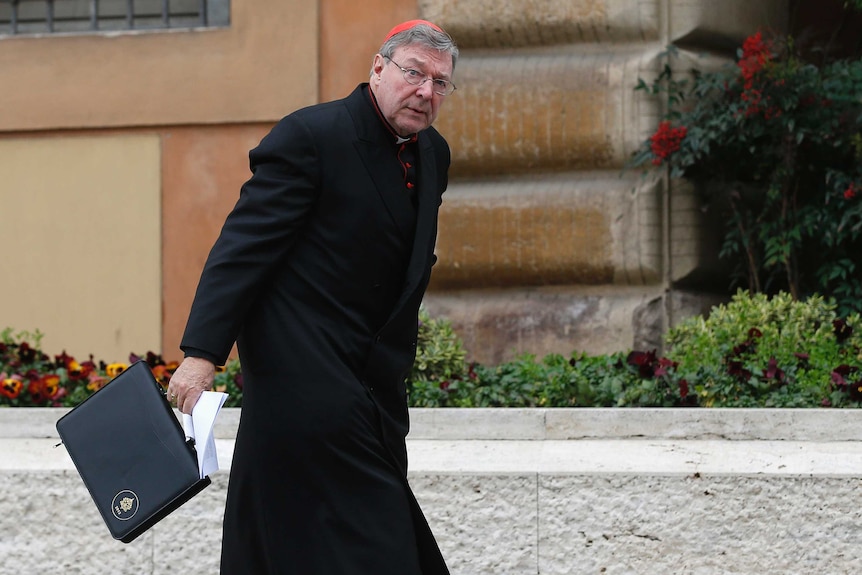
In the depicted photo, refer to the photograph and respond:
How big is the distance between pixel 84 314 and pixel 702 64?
3233 millimetres

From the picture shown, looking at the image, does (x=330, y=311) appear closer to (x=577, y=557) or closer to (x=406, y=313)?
(x=406, y=313)

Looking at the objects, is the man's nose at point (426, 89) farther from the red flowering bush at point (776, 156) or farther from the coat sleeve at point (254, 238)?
the red flowering bush at point (776, 156)

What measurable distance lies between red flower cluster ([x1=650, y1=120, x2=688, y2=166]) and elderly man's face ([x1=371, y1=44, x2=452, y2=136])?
3.01 meters

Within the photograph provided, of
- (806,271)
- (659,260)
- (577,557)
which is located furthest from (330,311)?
(806,271)

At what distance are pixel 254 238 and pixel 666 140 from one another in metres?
3.33

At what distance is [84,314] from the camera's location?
714cm

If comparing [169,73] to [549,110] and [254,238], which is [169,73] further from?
[254,238]

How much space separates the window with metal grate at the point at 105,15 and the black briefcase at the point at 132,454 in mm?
4255

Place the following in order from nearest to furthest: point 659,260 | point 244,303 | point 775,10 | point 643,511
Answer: point 244,303, point 643,511, point 659,260, point 775,10

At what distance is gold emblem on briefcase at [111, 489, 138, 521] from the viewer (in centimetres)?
309

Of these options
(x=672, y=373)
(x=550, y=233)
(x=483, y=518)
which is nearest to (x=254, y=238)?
(x=483, y=518)

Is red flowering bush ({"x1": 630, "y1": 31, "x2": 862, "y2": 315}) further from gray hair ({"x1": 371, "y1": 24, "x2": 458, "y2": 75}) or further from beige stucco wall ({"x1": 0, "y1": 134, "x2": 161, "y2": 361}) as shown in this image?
gray hair ({"x1": 371, "y1": 24, "x2": 458, "y2": 75})

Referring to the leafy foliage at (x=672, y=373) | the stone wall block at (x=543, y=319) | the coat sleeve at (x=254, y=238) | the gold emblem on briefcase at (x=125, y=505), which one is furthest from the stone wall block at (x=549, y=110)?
the gold emblem on briefcase at (x=125, y=505)

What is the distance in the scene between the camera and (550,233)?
255 inches
